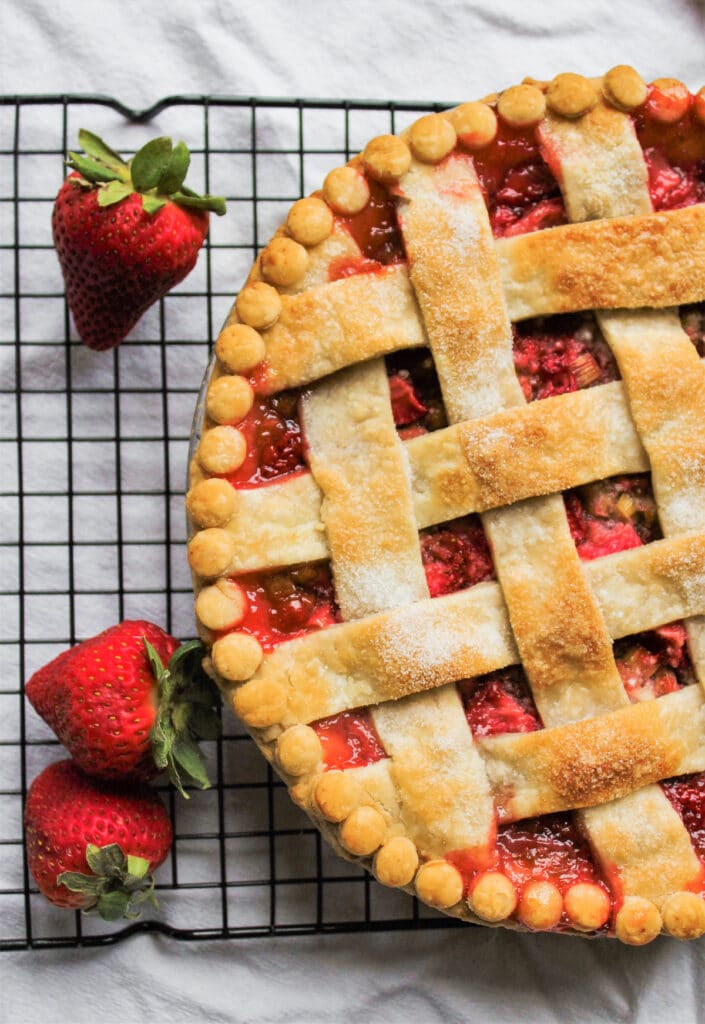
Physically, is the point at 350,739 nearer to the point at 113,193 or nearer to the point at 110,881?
the point at 110,881

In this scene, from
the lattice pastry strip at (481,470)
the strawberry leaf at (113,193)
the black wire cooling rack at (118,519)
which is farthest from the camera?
the black wire cooling rack at (118,519)

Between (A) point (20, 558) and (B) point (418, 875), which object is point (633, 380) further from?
(A) point (20, 558)

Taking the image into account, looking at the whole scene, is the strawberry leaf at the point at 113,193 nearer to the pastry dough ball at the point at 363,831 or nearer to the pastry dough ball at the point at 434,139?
the pastry dough ball at the point at 434,139

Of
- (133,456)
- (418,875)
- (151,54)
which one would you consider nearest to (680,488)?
(418,875)

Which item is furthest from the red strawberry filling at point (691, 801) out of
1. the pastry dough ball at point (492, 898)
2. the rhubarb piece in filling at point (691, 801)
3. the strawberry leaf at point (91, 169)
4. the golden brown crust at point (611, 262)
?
the strawberry leaf at point (91, 169)

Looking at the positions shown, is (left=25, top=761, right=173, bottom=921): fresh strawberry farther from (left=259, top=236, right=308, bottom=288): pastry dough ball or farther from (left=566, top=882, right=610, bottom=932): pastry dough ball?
(left=259, top=236, right=308, bottom=288): pastry dough ball
